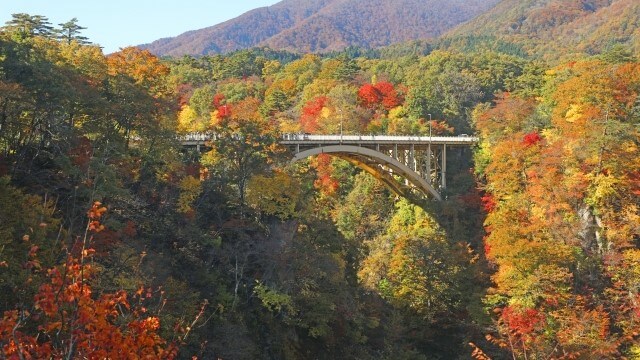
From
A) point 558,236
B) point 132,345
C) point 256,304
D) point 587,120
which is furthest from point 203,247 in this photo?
point 587,120

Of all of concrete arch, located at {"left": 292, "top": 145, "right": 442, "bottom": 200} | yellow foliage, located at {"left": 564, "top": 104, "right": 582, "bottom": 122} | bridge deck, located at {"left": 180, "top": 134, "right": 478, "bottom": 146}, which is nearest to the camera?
bridge deck, located at {"left": 180, "top": 134, "right": 478, "bottom": 146}

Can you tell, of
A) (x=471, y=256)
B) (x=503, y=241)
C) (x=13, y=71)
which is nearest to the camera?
(x=13, y=71)

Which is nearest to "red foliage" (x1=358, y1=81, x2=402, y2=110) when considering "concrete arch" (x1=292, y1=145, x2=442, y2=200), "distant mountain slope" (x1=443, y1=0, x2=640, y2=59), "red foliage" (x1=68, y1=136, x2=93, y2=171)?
"concrete arch" (x1=292, y1=145, x2=442, y2=200)

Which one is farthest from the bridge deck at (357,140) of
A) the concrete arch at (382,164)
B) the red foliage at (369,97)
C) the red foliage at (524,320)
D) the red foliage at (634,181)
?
the red foliage at (634,181)

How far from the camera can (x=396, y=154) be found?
112ft

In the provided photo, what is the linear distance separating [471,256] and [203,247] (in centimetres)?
1584

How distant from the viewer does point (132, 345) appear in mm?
5863

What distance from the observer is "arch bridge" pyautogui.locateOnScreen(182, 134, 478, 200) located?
30875 millimetres

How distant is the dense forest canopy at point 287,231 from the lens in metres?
14.7

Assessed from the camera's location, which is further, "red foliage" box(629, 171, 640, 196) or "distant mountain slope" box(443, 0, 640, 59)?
"distant mountain slope" box(443, 0, 640, 59)

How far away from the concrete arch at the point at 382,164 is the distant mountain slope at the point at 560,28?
60.3m

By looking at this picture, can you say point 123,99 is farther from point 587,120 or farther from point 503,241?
point 587,120

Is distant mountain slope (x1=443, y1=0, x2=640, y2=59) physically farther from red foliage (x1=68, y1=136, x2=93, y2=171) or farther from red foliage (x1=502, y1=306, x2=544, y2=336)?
red foliage (x1=68, y1=136, x2=93, y2=171)

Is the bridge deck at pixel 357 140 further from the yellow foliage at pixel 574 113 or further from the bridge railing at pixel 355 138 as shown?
the yellow foliage at pixel 574 113
